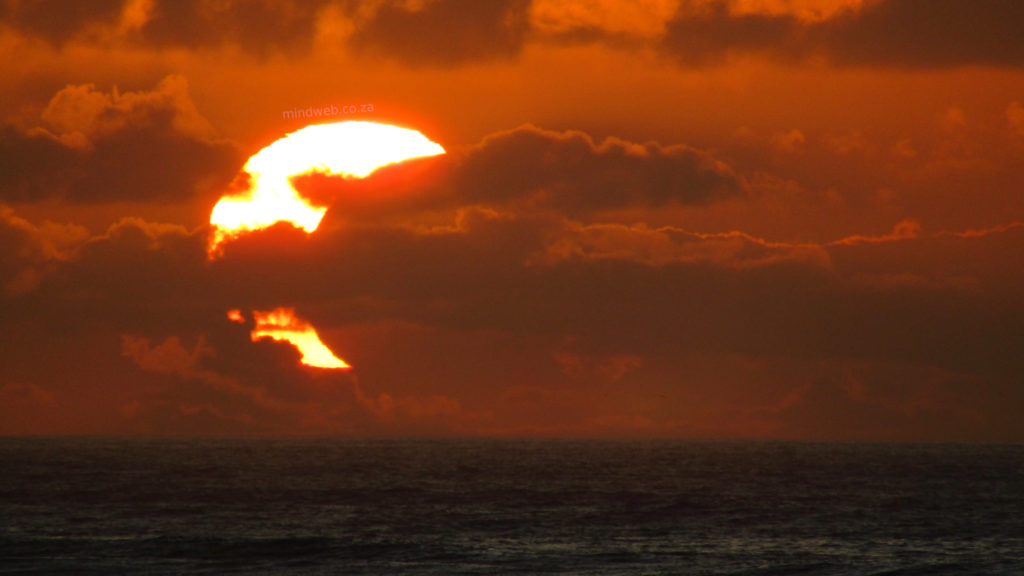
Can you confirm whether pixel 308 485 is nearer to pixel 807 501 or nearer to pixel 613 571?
pixel 807 501

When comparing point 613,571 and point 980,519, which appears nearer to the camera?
point 613,571

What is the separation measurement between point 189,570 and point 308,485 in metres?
61.6

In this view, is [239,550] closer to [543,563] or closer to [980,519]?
[543,563]

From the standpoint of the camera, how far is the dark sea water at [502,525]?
48750 millimetres

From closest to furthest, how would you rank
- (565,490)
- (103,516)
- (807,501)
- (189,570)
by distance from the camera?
1. (189,570)
2. (103,516)
3. (807,501)
4. (565,490)

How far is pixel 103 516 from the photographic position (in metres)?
69.1

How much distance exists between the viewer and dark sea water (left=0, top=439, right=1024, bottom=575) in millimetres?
48750

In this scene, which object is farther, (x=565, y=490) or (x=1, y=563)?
(x=565, y=490)

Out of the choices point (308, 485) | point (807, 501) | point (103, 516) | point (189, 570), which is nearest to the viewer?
point (189, 570)

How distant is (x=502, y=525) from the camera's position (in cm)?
6656

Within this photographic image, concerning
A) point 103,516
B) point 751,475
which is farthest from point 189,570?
point 751,475

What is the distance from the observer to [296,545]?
55625 millimetres

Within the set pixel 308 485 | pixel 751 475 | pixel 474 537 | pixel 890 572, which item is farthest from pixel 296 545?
pixel 751 475

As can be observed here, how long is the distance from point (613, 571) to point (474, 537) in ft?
48.6
